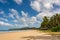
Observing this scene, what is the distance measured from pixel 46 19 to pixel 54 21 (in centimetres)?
1115

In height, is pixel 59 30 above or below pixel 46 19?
below

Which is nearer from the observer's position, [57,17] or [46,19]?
[57,17]

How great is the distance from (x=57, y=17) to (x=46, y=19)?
13796mm

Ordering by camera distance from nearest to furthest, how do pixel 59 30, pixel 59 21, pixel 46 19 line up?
1. pixel 59 30
2. pixel 59 21
3. pixel 46 19

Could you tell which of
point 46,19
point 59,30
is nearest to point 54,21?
point 46,19

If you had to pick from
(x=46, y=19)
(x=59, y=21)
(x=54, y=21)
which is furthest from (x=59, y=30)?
(x=46, y=19)

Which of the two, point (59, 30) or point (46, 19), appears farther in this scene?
point (46, 19)

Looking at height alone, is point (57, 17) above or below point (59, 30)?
above

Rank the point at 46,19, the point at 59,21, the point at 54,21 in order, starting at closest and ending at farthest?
the point at 59,21
the point at 54,21
the point at 46,19

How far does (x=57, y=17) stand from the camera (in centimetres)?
5944

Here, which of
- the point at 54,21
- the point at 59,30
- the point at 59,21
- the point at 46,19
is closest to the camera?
the point at 59,30

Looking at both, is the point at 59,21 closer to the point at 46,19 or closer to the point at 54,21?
the point at 54,21

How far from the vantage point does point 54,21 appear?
6200cm

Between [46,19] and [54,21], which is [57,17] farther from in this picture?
[46,19]
